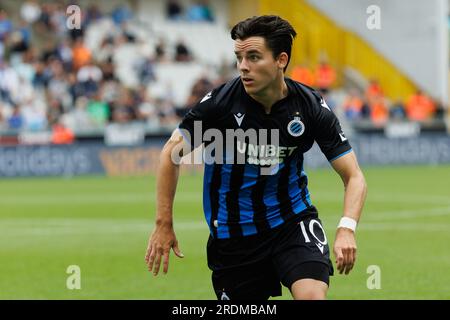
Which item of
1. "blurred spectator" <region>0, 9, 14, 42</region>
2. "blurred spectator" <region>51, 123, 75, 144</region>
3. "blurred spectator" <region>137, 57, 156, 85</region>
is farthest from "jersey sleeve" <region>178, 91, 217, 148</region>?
"blurred spectator" <region>137, 57, 156, 85</region>

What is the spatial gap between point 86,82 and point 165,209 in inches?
984

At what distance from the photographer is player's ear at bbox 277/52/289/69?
274 inches

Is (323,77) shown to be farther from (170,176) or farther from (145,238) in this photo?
(170,176)

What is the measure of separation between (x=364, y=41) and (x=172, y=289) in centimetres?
2999

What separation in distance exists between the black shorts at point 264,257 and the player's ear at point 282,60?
105 cm

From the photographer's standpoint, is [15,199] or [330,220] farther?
[15,199]

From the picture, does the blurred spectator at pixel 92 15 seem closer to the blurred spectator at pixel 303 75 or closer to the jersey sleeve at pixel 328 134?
the blurred spectator at pixel 303 75

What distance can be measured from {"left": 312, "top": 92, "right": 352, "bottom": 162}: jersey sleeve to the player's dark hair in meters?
0.51

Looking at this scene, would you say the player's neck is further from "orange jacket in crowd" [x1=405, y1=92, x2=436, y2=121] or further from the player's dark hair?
"orange jacket in crowd" [x1=405, y1=92, x2=436, y2=121]

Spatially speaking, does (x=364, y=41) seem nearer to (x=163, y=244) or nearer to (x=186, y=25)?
(x=186, y=25)

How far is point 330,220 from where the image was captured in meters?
16.8

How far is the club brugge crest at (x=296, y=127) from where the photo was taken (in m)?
7.08

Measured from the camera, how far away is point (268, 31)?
6.89 meters
